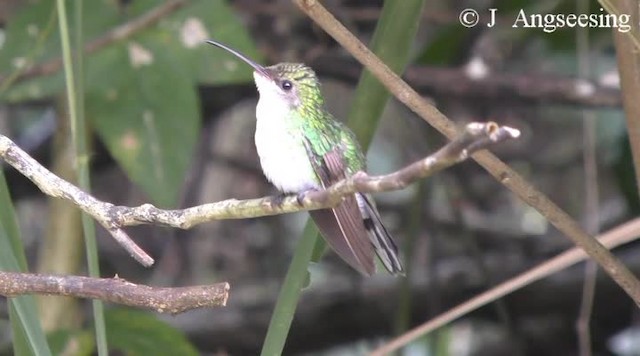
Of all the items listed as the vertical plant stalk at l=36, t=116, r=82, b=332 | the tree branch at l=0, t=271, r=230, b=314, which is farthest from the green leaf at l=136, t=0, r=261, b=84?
the tree branch at l=0, t=271, r=230, b=314

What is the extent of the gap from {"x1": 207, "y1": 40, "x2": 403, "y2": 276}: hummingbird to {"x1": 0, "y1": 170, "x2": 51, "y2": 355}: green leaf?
36 cm

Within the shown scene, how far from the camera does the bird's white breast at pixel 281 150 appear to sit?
5.58 ft

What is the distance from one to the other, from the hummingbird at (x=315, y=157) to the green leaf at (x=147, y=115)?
0.39 meters

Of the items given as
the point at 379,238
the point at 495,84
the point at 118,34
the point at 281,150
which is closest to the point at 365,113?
the point at 379,238

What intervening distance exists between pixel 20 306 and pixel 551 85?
6.17ft

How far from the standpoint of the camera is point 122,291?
1070 millimetres

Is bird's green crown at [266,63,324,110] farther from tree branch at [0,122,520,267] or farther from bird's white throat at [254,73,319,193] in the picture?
tree branch at [0,122,520,267]

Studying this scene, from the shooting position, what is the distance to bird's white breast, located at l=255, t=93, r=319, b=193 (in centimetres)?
170

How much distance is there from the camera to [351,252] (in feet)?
4.74

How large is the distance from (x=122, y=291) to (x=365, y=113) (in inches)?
20.8

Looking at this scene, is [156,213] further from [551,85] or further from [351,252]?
[551,85]

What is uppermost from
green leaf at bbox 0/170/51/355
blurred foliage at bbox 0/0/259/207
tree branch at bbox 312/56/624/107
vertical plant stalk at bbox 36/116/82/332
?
tree branch at bbox 312/56/624/107

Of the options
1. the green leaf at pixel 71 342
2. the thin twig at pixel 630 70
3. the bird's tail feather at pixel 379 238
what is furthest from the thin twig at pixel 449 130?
the green leaf at pixel 71 342

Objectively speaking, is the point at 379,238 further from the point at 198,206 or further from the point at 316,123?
the point at 198,206
